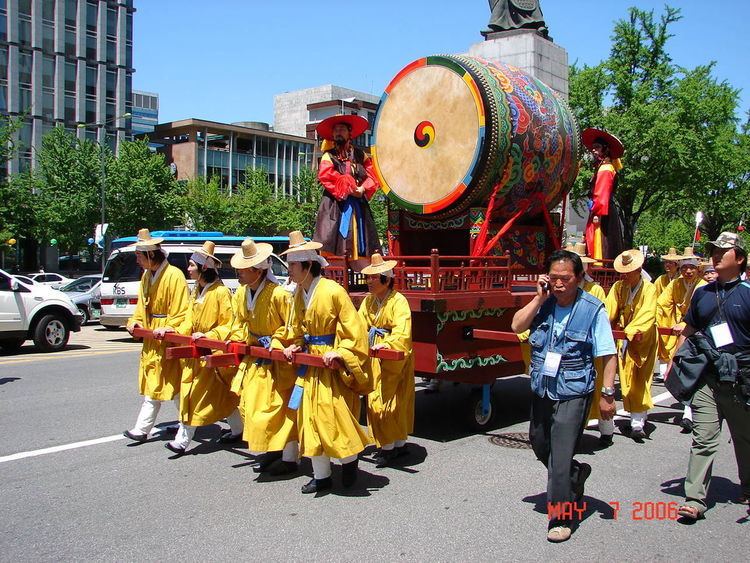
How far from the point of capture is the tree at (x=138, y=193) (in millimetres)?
35281

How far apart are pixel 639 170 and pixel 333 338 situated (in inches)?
907

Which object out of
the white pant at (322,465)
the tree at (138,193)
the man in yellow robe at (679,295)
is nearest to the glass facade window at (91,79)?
the tree at (138,193)

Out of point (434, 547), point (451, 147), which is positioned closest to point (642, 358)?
point (451, 147)

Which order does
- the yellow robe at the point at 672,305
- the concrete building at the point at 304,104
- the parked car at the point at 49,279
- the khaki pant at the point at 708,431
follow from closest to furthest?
the khaki pant at the point at 708,431 < the yellow robe at the point at 672,305 < the parked car at the point at 49,279 < the concrete building at the point at 304,104

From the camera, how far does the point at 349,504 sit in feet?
16.8

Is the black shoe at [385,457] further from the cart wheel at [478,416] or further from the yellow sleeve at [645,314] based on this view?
the yellow sleeve at [645,314]

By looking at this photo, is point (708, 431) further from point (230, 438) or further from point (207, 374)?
point (230, 438)

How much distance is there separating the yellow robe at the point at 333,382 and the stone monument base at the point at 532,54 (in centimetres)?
1115

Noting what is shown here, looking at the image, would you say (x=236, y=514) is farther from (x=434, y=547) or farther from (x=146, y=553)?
(x=434, y=547)

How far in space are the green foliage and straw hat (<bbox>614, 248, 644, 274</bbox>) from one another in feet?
62.1

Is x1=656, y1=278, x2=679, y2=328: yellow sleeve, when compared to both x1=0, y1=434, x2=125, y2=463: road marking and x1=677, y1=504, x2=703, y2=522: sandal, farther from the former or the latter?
x1=0, y1=434, x2=125, y2=463: road marking

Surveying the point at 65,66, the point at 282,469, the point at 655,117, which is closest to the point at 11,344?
the point at 282,469

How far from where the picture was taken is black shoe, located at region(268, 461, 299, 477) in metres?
5.80

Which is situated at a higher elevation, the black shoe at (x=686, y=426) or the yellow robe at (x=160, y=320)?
the yellow robe at (x=160, y=320)
